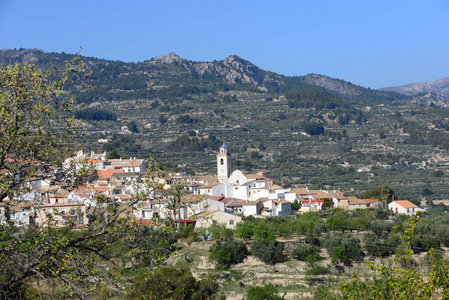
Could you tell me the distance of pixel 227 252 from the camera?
112 ft

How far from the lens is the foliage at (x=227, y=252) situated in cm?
3400

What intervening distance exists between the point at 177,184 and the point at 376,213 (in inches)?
1444

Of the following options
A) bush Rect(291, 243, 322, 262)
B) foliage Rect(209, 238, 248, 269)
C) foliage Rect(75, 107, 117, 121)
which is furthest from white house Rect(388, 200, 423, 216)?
foliage Rect(75, 107, 117, 121)

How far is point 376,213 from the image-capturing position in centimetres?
4391

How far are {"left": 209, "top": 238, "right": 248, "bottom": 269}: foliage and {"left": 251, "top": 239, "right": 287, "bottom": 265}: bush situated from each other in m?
0.74

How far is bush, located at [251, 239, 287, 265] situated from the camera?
34.3 metres

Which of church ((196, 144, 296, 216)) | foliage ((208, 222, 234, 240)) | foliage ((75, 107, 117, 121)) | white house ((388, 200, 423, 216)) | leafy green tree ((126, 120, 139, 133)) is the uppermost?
foliage ((75, 107, 117, 121))

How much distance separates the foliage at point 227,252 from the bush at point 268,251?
74 centimetres

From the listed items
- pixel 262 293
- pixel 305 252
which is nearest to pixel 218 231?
pixel 305 252

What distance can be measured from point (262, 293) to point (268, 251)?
21.4 ft

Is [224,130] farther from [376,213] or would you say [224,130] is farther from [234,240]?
[234,240]

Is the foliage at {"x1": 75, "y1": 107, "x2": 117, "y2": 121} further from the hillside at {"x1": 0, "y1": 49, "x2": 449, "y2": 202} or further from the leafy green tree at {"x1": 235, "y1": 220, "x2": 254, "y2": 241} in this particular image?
the leafy green tree at {"x1": 235, "y1": 220, "x2": 254, "y2": 241}

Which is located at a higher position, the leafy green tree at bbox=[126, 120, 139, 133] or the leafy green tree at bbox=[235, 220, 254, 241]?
the leafy green tree at bbox=[126, 120, 139, 133]

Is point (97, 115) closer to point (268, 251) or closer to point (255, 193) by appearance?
point (255, 193)
